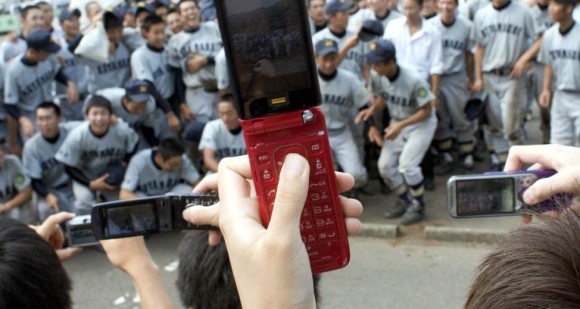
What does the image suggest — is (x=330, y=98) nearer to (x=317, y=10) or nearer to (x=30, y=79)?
(x=317, y=10)

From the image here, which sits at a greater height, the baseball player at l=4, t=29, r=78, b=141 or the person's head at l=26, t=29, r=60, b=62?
the person's head at l=26, t=29, r=60, b=62

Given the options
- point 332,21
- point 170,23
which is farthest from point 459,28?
point 170,23

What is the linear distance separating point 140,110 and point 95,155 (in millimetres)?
780

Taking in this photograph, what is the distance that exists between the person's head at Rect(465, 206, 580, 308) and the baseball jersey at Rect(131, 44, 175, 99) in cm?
695

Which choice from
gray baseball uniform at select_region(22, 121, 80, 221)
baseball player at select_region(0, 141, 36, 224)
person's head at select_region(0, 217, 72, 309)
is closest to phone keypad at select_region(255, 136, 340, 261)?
person's head at select_region(0, 217, 72, 309)

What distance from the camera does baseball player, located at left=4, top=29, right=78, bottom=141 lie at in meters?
7.65

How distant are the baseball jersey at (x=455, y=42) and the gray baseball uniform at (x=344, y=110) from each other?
4.19 ft

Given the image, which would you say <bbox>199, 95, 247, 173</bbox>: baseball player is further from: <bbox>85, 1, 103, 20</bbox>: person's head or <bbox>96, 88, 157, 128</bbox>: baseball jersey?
<bbox>85, 1, 103, 20</bbox>: person's head

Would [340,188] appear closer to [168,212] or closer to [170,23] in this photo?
[168,212]

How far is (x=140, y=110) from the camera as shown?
727 cm

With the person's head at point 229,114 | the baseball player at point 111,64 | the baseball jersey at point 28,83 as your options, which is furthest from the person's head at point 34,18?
the person's head at point 229,114

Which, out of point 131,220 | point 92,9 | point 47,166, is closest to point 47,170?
point 47,166

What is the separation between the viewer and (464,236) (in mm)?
6078

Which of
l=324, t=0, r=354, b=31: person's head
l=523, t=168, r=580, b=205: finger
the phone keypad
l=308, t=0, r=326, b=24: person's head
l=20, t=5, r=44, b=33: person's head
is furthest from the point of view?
l=20, t=5, r=44, b=33: person's head
